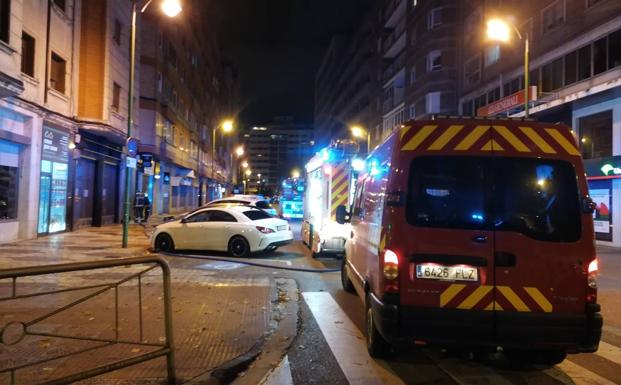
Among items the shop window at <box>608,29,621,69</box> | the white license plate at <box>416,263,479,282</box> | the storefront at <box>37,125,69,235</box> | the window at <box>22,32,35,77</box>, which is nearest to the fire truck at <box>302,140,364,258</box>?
the white license plate at <box>416,263,479,282</box>

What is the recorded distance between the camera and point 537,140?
16.3 feet

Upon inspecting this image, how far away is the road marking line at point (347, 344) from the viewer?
5148mm

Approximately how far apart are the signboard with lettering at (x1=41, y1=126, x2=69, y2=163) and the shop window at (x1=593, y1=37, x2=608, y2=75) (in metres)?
20.8

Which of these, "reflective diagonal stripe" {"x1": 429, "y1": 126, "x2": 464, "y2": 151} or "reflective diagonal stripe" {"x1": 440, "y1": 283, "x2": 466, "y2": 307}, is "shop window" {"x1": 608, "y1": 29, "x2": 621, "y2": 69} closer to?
"reflective diagonal stripe" {"x1": 429, "y1": 126, "x2": 464, "y2": 151}

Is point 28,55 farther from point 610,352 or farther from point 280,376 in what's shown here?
point 610,352

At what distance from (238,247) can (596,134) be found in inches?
653

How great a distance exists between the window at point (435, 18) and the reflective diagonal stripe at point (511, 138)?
3602 cm

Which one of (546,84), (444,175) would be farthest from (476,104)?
(444,175)

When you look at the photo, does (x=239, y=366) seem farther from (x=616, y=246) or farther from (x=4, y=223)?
(x=616, y=246)

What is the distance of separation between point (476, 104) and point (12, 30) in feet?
89.5

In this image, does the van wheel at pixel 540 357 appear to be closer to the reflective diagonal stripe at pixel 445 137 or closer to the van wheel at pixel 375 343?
the van wheel at pixel 375 343

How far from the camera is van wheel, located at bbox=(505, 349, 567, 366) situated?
5539mm

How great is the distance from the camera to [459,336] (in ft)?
15.6

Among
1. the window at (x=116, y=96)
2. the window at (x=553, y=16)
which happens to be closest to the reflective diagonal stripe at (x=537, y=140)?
the window at (x=116, y=96)
